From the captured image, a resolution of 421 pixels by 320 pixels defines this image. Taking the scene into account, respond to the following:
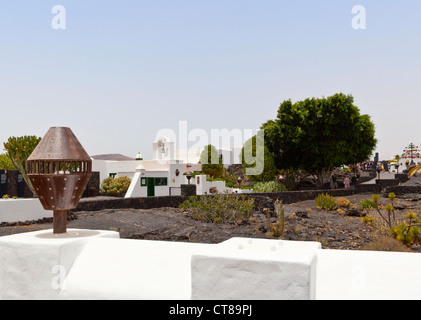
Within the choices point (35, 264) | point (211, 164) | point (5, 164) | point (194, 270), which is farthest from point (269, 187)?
point (194, 270)

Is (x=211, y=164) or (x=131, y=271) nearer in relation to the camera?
(x=131, y=271)

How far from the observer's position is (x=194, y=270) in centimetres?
395

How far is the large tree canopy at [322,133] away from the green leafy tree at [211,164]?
49.9 feet

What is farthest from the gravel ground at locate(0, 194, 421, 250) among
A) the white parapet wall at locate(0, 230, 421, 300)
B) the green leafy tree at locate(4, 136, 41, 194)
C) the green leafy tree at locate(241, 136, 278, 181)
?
the green leafy tree at locate(241, 136, 278, 181)

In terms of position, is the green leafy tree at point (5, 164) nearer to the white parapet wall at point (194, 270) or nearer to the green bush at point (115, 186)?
the green bush at point (115, 186)

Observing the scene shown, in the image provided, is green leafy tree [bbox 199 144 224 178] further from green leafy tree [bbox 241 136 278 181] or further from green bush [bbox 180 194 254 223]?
A: green bush [bbox 180 194 254 223]

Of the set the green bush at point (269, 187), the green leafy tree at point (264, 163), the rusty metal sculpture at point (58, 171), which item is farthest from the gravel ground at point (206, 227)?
the green leafy tree at point (264, 163)

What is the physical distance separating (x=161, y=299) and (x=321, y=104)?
113ft

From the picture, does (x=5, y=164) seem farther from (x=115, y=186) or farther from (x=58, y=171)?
(x=58, y=171)

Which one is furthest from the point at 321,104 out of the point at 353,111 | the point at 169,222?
the point at 169,222

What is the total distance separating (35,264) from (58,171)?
1252 millimetres

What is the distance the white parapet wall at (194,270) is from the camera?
12.3 feet

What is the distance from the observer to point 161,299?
14.5 ft

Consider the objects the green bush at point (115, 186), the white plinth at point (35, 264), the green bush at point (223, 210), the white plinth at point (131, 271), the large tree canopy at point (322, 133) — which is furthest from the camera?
the large tree canopy at point (322, 133)
